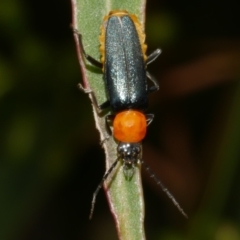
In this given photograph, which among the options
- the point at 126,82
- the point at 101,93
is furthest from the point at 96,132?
the point at 101,93

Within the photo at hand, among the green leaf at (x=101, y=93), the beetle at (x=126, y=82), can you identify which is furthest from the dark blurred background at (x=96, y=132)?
the green leaf at (x=101, y=93)

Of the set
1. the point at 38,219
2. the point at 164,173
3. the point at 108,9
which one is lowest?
the point at 38,219

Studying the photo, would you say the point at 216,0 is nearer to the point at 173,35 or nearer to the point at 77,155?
the point at 173,35

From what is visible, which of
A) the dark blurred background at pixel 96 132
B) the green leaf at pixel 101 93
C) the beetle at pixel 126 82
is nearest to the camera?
the green leaf at pixel 101 93

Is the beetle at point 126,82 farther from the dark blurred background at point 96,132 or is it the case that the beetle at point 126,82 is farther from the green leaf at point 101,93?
the dark blurred background at point 96,132

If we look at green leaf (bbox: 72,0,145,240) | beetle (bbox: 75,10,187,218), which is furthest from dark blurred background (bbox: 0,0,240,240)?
green leaf (bbox: 72,0,145,240)

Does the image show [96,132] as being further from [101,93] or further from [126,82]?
[101,93]

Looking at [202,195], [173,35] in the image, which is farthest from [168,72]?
[202,195]
